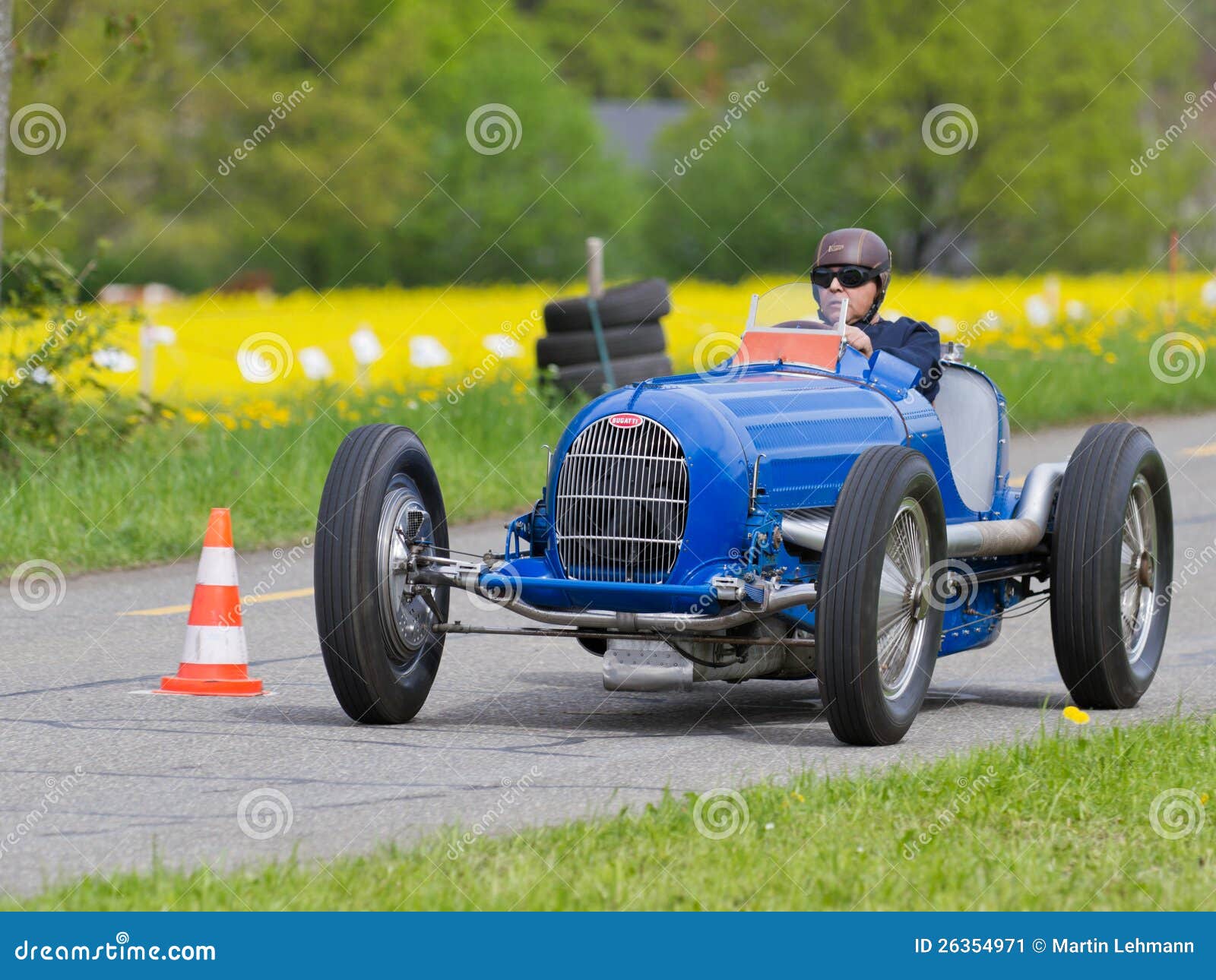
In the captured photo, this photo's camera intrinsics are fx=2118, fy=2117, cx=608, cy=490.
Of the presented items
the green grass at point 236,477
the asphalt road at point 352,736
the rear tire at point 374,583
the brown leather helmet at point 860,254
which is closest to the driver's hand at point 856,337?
the brown leather helmet at point 860,254

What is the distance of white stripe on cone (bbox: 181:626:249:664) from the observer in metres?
8.01

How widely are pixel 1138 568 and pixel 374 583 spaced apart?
3180mm

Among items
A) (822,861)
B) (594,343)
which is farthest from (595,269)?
(822,861)

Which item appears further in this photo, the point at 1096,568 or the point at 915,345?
the point at 915,345

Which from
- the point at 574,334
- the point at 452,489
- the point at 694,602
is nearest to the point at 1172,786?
the point at 694,602

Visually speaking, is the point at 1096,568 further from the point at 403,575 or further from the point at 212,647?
the point at 212,647

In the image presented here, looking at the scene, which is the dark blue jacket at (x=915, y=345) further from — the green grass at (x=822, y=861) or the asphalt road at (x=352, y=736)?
the green grass at (x=822, y=861)

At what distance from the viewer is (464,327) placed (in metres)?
25.6

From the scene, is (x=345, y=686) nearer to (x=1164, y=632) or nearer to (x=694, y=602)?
(x=694, y=602)

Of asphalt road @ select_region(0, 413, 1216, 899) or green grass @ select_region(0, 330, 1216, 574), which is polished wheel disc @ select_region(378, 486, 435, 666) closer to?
asphalt road @ select_region(0, 413, 1216, 899)

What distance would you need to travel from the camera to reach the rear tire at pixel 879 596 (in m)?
6.65

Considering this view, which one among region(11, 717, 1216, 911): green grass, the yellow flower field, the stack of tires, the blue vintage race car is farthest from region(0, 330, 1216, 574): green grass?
region(11, 717, 1216, 911): green grass

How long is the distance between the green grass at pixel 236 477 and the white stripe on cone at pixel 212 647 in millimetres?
3554

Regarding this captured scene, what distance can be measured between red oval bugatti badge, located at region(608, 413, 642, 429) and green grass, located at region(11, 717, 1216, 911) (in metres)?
1.53
